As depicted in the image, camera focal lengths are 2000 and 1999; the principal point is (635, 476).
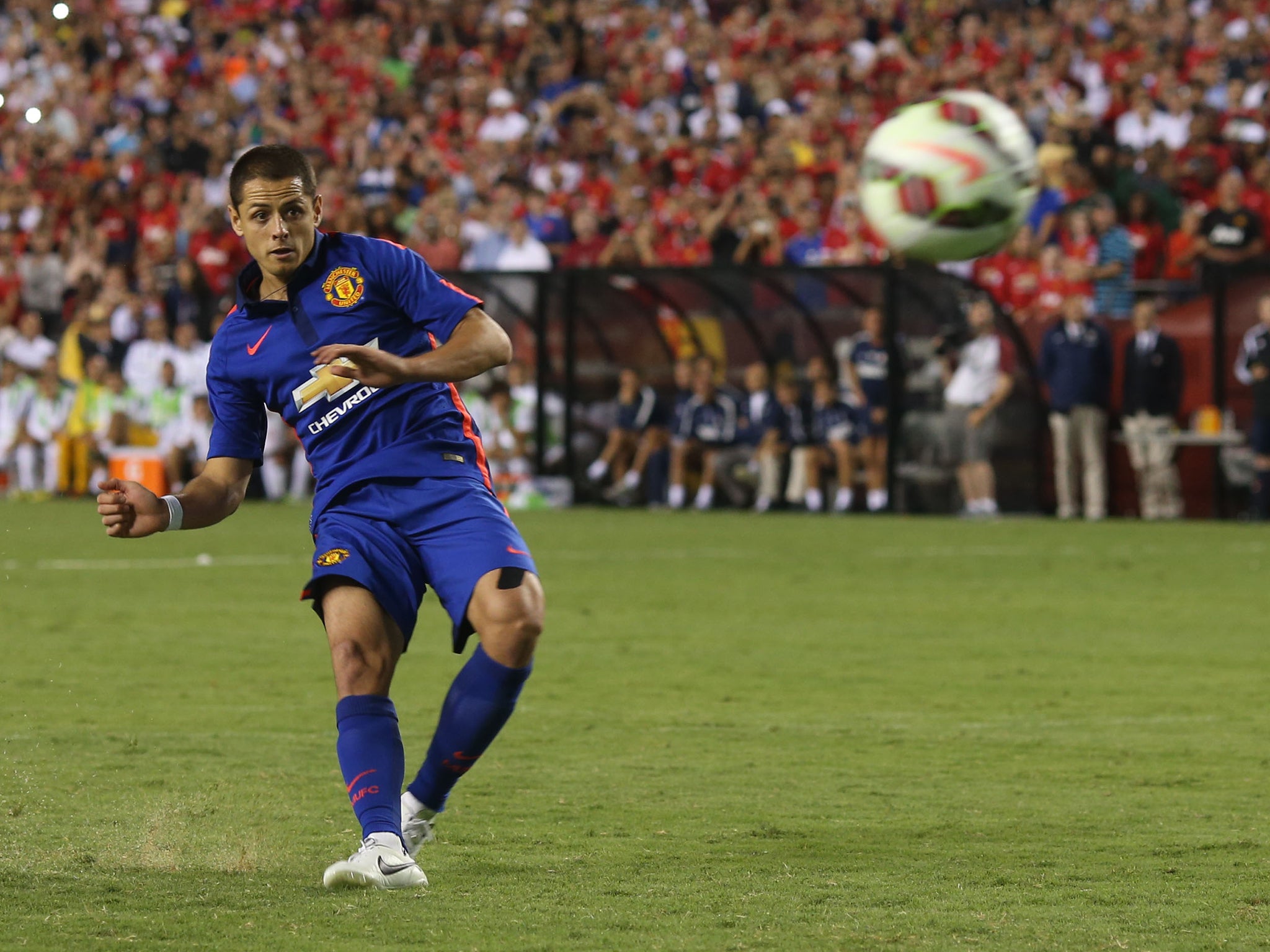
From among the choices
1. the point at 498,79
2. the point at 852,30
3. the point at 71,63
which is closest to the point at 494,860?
the point at 852,30

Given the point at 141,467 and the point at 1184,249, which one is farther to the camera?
the point at 141,467

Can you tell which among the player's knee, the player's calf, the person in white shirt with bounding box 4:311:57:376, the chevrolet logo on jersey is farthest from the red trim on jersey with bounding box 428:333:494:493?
the person in white shirt with bounding box 4:311:57:376

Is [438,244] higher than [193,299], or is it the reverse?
[438,244]

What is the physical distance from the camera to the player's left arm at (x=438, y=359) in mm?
4461

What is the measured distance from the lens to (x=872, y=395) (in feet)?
62.8

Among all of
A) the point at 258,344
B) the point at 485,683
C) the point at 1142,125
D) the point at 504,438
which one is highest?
the point at 1142,125

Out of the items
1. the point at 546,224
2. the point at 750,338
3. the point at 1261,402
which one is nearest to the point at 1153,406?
the point at 1261,402

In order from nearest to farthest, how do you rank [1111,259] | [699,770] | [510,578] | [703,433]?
[510,578] → [699,770] → [1111,259] → [703,433]

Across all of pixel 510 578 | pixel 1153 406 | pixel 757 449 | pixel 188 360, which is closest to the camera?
pixel 510 578

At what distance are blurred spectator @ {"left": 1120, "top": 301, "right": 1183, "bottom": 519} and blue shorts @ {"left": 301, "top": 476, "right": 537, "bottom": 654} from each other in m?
14.0

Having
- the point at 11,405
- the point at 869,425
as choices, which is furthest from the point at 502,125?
the point at 869,425

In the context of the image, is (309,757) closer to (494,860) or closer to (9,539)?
(494,860)

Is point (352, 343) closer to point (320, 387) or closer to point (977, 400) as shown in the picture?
point (320, 387)

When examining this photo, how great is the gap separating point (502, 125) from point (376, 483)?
19.7 metres
